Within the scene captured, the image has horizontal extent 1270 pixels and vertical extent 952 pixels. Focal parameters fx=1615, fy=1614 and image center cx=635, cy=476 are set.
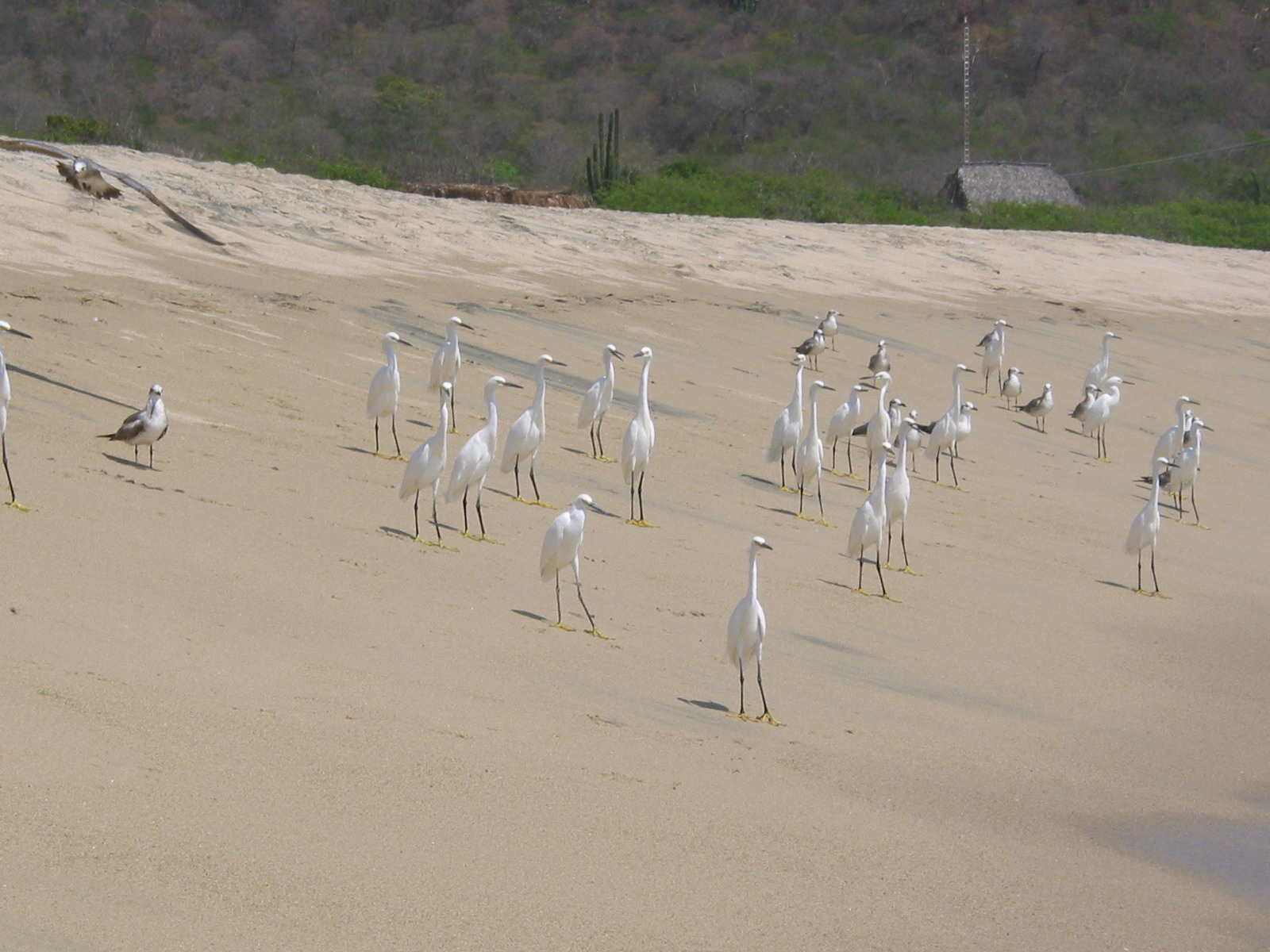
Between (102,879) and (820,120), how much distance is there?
1882 inches

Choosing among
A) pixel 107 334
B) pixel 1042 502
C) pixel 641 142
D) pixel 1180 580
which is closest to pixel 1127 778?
pixel 1180 580

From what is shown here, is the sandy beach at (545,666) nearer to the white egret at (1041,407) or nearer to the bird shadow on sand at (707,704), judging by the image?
the bird shadow on sand at (707,704)

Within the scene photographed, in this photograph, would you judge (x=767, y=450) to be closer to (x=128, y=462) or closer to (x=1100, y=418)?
(x=1100, y=418)

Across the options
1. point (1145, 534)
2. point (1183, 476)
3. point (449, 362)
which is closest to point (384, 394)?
point (449, 362)

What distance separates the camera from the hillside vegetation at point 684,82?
1799 inches

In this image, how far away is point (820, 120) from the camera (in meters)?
50.5

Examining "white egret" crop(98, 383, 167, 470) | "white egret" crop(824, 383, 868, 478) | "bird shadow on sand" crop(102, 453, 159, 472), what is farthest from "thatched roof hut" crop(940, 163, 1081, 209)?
"white egret" crop(98, 383, 167, 470)

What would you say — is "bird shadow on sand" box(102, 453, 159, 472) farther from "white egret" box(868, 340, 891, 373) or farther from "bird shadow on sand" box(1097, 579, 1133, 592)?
"white egret" box(868, 340, 891, 373)

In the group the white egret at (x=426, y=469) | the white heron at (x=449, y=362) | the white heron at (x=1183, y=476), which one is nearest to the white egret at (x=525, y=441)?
the white egret at (x=426, y=469)

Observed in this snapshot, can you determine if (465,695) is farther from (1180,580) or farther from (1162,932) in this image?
(1180,580)

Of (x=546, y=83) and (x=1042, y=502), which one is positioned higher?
(x=546, y=83)

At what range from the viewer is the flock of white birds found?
904cm

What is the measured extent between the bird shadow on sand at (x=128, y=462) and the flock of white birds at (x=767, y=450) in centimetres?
9

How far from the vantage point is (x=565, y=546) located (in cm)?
898
